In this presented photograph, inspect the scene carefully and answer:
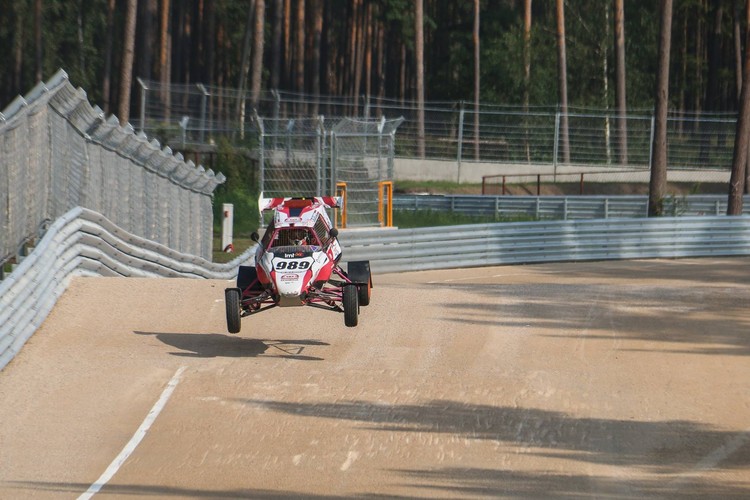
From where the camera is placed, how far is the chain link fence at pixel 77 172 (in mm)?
15281

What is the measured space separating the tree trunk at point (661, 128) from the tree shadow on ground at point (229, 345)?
82.9ft

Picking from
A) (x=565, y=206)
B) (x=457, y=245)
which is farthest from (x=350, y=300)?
(x=565, y=206)

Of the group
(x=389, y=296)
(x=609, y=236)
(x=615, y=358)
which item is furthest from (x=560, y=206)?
(x=615, y=358)

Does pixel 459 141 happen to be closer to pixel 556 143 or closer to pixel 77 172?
pixel 556 143

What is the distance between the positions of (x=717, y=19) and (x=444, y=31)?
72.0ft

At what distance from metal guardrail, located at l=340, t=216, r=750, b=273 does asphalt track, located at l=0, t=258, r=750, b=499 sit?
9521 mm

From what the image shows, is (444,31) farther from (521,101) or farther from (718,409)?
(718,409)

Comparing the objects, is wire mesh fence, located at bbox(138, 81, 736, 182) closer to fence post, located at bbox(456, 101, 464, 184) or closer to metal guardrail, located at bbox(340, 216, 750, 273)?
fence post, located at bbox(456, 101, 464, 184)

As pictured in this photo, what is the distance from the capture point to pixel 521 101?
7075cm

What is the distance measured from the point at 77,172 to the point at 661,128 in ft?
82.9

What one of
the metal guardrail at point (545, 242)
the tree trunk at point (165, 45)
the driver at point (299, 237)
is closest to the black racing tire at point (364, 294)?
the driver at point (299, 237)

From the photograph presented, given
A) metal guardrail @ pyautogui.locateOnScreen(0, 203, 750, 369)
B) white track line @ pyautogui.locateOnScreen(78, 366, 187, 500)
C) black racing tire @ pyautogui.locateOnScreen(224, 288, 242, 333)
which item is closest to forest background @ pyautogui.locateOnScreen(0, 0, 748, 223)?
metal guardrail @ pyautogui.locateOnScreen(0, 203, 750, 369)

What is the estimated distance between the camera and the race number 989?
A: 14.0m

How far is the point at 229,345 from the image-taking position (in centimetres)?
1520
